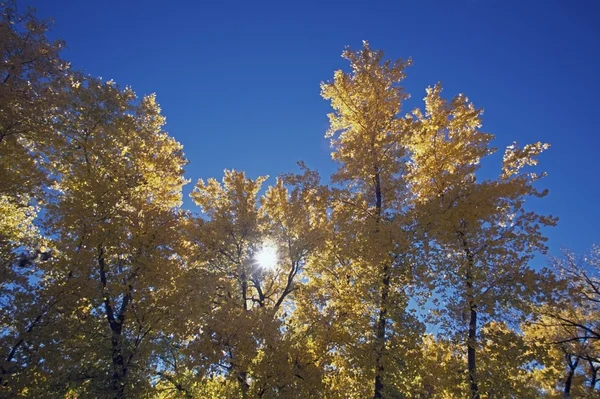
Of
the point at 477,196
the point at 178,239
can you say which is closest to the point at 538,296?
the point at 477,196

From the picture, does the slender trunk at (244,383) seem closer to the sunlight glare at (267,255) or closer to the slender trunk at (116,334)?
the slender trunk at (116,334)

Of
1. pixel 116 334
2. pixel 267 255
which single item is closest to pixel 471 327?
pixel 267 255

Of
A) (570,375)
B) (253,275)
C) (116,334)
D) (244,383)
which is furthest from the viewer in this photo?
(570,375)

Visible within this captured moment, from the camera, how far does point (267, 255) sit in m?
13.0

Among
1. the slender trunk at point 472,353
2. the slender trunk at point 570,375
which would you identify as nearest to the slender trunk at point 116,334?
the slender trunk at point 472,353

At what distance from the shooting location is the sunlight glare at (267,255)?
12.8 meters

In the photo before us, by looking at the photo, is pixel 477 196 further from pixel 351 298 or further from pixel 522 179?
pixel 351 298

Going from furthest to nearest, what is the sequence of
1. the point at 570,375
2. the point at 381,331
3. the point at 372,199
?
1. the point at 570,375
2. the point at 372,199
3. the point at 381,331

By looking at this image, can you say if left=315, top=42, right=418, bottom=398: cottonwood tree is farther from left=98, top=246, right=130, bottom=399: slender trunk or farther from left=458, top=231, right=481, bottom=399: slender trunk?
left=98, top=246, right=130, bottom=399: slender trunk

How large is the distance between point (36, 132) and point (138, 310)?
5.03 meters

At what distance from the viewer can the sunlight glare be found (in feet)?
42.1

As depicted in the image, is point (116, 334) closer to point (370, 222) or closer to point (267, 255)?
point (267, 255)

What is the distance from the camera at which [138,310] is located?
884 cm

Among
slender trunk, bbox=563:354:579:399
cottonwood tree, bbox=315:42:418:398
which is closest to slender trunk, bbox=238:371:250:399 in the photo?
cottonwood tree, bbox=315:42:418:398
